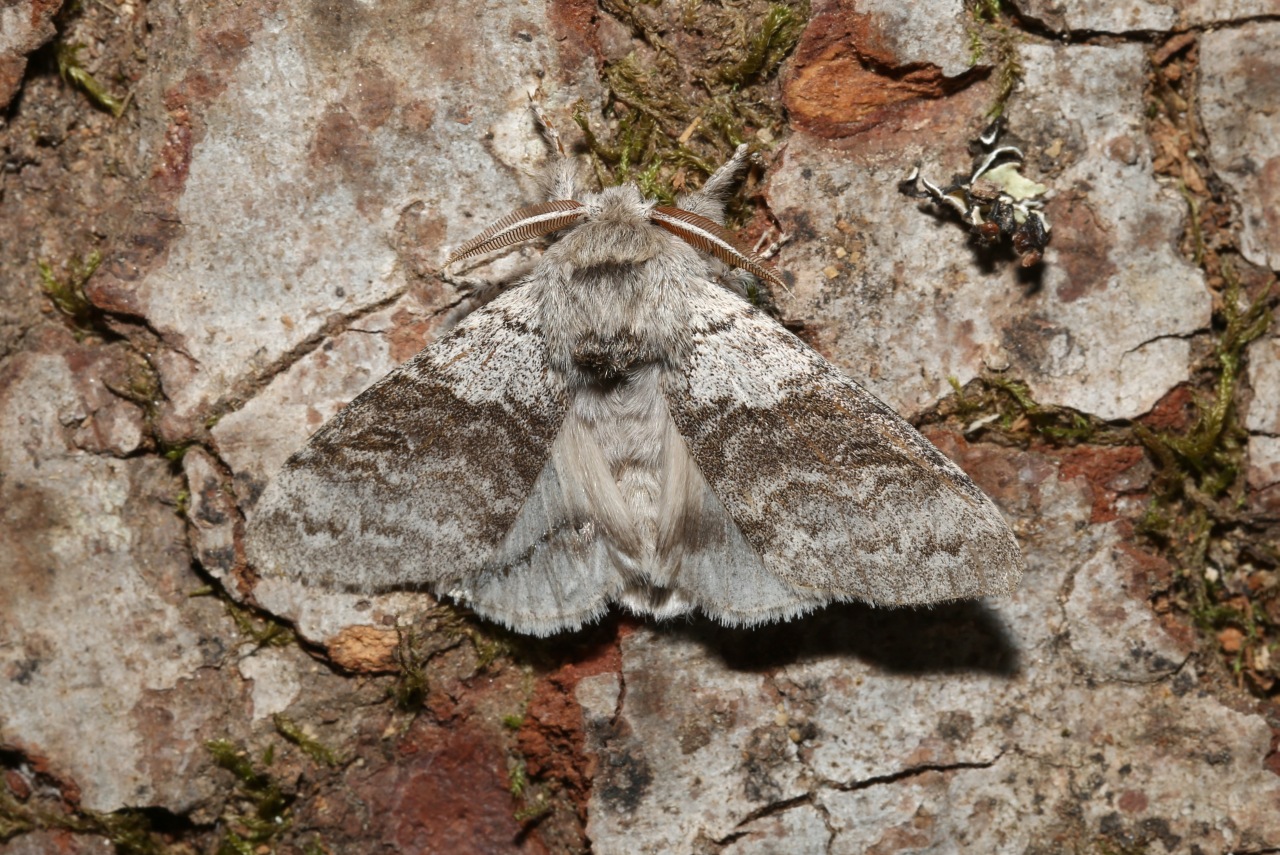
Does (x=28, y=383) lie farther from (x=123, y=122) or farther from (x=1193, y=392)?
(x=1193, y=392)

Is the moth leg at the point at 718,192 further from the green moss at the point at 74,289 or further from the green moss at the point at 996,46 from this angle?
the green moss at the point at 74,289

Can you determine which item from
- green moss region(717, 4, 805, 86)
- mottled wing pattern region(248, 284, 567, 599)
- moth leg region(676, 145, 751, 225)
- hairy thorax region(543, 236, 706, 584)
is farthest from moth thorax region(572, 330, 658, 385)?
green moss region(717, 4, 805, 86)

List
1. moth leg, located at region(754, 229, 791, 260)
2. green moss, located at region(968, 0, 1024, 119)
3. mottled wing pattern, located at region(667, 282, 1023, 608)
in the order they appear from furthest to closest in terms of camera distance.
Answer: moth leg, located at region(754, 229, 791, 260)
green moss, located at region(968, 0, 1024, 119)
mottled wing pattern, located at region(667, 282, 1023, 608)

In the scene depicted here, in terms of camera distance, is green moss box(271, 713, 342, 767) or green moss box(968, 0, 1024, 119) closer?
green moss box(968, 0, 1024, 119)

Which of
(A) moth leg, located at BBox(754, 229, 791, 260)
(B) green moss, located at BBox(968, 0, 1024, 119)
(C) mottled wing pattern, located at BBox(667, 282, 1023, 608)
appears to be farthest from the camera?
(A) moth leg, located at BBox(754, 229, 791, 260)

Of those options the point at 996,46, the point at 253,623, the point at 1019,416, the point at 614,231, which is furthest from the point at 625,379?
the point at 996,46

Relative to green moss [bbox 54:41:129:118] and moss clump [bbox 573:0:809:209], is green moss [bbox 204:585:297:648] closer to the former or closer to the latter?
green moss [bbox 54:41:129:118]

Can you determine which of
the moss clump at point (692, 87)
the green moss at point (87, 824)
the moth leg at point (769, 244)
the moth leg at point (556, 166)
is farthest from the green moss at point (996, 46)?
the green moss at point (87, 824)

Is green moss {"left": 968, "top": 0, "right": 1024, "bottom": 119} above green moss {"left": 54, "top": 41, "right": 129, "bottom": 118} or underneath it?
above
